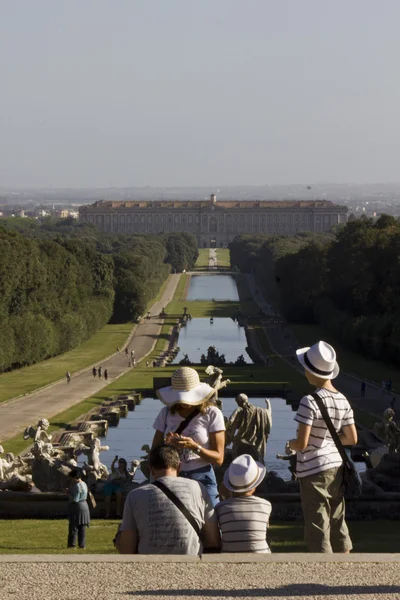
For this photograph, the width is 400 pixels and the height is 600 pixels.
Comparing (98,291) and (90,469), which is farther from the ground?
(90,469)

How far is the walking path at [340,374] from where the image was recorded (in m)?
43.5

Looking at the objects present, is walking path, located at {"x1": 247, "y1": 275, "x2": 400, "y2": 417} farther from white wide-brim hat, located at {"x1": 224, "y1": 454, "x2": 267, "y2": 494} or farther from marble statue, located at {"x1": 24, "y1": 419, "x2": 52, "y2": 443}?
white wide-brim hat, located at {"x1": 224, "y1": 454, "x2": 267, "y2": 494}

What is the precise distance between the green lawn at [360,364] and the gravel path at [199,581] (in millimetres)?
38593

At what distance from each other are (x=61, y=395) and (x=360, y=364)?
16.1 metres

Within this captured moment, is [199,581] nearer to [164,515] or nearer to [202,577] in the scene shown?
[202,577]

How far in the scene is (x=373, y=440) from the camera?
105 feet

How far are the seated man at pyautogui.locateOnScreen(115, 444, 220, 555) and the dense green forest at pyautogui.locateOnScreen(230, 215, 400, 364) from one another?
4455 centimetres

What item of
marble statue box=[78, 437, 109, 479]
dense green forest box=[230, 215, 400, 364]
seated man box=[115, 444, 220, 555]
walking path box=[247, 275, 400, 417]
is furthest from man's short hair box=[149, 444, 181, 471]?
dense green forest box=[230, 215, 400, 364]

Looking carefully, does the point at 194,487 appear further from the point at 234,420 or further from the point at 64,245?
the point at 64,245

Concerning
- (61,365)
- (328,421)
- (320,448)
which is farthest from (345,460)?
(61,365)

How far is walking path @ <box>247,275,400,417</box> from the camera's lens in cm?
4353

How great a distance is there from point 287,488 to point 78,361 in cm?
4644

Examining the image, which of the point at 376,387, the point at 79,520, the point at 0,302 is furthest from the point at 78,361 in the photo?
the point at 79,520

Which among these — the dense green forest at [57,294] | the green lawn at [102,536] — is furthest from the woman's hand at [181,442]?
the dense green forest at [57,294]
